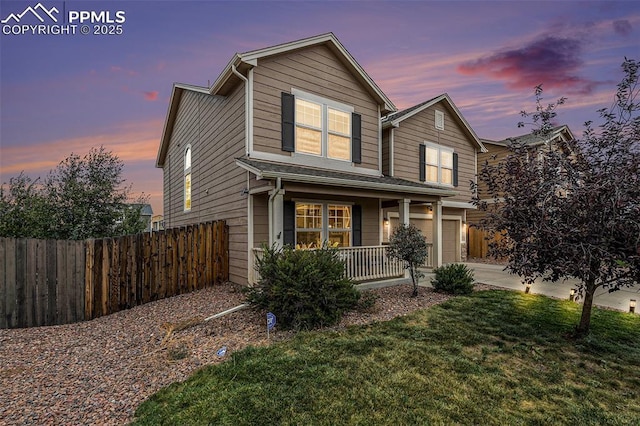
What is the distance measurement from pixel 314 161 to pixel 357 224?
256 centimetres

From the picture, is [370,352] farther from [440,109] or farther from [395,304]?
[440,109]

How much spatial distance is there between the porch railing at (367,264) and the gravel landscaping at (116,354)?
110 cm

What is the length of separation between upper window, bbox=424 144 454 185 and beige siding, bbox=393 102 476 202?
1.15ft

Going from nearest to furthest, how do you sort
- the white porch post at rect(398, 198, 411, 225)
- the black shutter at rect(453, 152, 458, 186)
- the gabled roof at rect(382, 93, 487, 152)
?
1. the white porch post at rect(398, 198, 411, 225)
2. the gabled roof at rect(382, 93, 487, 152)
3. the black shutter at rect(453, 152, 458, 186)

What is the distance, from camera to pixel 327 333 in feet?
16.3

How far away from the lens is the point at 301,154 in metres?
8.63

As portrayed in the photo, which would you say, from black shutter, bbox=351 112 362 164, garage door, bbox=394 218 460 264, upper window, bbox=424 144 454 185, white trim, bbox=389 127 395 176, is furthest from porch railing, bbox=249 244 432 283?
garage door, bbox=394 218 460 264

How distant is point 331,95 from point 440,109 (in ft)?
21.9

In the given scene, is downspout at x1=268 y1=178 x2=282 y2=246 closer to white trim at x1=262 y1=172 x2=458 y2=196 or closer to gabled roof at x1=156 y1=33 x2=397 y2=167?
white trim at x1=262 y1=172 x2=458 y2=196

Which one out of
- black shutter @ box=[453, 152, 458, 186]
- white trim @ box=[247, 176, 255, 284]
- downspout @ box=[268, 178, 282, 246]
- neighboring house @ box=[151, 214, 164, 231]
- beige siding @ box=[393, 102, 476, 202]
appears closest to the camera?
downspout @ box=[268, 178, 282, 246]

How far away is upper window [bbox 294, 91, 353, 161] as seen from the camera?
8727 mm

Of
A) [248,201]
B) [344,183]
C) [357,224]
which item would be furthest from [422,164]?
[248,201]

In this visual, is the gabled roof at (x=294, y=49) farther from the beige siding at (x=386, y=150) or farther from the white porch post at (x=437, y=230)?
the white porch post at (x=437, y=230)

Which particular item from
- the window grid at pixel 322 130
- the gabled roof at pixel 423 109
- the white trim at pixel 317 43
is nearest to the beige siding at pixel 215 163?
the white trim at pixel 317 43
